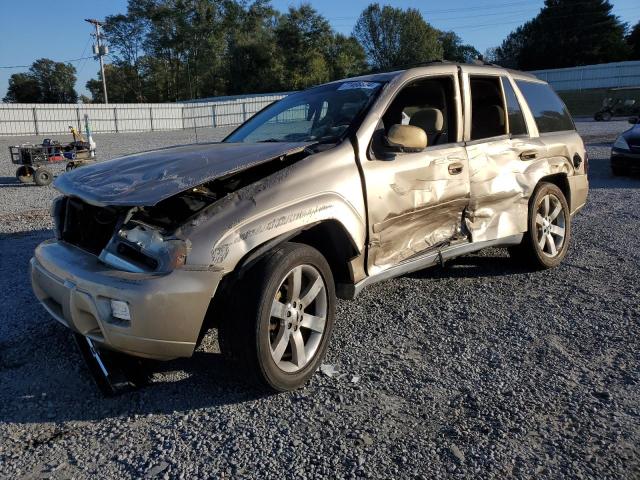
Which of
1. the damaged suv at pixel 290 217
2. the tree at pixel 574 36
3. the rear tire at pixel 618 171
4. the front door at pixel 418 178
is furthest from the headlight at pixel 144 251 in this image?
the tree at pixel 574 36

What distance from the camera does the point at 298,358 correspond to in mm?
3041

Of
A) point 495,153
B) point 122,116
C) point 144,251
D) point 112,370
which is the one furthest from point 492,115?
point 122,116

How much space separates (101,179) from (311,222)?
1293 millimetres

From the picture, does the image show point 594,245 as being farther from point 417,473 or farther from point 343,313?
point 417,473

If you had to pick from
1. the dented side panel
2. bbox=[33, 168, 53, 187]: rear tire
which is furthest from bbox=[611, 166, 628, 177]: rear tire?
bbox=[33, 168, 53, 187]: rear tire

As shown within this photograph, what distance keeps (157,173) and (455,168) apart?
2.23 meters

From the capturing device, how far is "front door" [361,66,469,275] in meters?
3.50

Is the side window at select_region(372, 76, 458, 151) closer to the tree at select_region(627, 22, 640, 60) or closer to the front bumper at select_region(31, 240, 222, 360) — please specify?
the front bumper at select_region(31, 240, 222, 360)

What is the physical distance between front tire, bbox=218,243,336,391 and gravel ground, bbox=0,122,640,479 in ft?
0.59

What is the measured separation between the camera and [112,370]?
3.01 meters

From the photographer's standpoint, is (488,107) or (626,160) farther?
(626,160)

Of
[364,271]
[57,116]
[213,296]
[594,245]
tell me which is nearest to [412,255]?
[364,271]

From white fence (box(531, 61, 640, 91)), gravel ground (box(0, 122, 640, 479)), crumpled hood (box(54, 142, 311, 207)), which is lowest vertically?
gravel ground (box(0, 122, 640, 479))

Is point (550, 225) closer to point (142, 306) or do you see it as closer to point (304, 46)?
point (142, 306)
